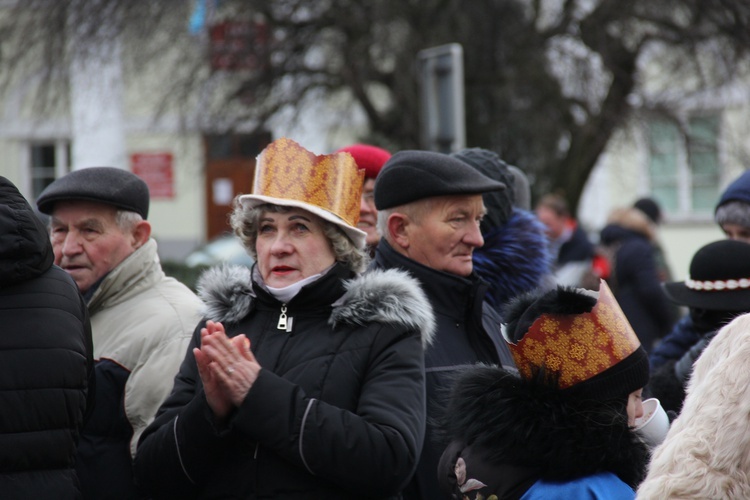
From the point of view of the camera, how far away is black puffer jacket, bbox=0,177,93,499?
2.96 m

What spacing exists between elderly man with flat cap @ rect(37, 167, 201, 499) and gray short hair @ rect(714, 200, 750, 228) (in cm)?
217

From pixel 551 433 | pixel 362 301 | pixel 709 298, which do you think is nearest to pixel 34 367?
pixel 362 301

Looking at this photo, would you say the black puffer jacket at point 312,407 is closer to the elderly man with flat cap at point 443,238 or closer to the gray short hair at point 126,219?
the elderly man with flat cap at point 443,238

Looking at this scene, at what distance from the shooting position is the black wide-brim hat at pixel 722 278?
386 cm

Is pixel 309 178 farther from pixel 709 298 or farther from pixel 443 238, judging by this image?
pixel 709 298

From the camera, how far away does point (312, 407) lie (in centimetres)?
283

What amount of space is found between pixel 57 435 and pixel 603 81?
8937 millimetres

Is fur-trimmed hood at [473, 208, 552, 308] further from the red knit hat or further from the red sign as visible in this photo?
the red sign

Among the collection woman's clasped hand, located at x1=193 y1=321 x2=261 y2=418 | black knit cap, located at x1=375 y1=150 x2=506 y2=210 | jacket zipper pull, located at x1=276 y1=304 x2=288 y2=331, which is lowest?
woman's clasped hand, located at x1=193 y1=321 x2=261 y2=418

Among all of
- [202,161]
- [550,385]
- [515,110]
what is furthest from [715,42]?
[550,385]

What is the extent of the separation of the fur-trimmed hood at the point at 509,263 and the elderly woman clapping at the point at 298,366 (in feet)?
2.88

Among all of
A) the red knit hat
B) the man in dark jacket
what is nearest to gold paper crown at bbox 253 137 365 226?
the red knit hat

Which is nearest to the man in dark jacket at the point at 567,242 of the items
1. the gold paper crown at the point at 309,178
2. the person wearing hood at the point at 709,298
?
the person wearing hood at the point at 709,298

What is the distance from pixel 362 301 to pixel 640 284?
18.0ft
